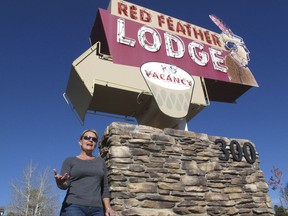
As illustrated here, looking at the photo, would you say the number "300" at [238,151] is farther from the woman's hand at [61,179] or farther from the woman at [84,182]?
the woman's hand at [61,179]

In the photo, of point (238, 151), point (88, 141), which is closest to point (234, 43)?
point (238, 151)

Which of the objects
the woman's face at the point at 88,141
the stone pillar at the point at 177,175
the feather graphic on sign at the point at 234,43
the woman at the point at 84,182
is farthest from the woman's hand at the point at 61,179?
the feather graphic on sign at the point at 234,43

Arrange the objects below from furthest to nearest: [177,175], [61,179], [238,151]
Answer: [238,151] < [177,175] < [61,179]

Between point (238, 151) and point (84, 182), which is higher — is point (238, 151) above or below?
above

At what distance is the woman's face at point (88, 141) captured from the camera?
3484 mm

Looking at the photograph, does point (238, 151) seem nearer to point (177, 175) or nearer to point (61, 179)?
point (177, 175)

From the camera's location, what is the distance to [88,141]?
11.5 ft

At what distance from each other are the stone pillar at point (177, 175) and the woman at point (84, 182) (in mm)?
→ 1334

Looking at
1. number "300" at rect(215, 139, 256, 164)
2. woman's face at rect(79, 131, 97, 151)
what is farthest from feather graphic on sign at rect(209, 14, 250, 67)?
woman's face at rect(79, 131, 97, 151)

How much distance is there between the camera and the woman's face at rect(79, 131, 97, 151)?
348 cm

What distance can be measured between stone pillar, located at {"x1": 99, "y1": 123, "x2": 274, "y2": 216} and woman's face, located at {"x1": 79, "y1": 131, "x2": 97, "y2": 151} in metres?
1.39

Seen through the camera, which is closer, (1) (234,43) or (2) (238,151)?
(2) (238,151)

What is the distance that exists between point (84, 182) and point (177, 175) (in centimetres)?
240

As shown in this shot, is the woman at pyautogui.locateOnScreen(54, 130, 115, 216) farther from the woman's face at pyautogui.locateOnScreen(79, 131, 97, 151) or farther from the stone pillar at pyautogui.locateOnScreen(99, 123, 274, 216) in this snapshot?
the stone pillar at pyautogui.locateOnScreen(99, 123, 274, 216)
